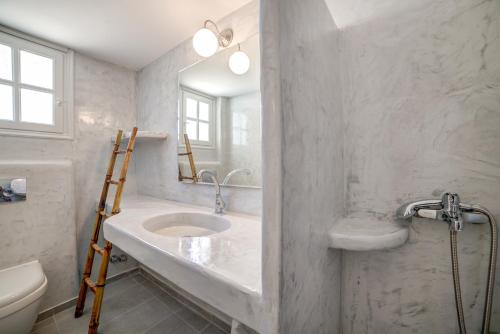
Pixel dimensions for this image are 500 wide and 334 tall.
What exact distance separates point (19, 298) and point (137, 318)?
0.66 metres

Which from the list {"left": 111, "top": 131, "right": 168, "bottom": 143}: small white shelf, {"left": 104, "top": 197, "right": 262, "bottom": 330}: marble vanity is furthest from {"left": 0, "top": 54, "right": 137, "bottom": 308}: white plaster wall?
{"left": 104, "top": 197, "right": 262, "bottom": 330}: marble vanity

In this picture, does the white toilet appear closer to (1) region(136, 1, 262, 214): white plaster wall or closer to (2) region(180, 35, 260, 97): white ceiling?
(1) region(136, 1, 262, 214): white plaster wall

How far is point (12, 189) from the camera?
122cm

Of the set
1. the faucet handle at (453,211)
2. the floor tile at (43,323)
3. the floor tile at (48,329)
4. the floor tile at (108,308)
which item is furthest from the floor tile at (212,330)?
the faucet handle at (453,211)

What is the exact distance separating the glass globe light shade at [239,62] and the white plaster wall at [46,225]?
1.44 m

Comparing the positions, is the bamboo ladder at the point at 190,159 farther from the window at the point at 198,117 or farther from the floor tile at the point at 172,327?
the floor tile at the point at 172,327

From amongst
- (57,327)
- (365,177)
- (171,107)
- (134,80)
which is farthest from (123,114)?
(365,177)

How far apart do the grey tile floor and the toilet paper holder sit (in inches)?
34.0

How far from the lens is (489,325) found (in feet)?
1.89

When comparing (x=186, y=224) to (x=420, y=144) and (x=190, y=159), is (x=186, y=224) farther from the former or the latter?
(x=420, y=144)

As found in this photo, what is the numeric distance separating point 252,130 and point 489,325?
3.68ft

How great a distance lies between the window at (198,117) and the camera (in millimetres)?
1289

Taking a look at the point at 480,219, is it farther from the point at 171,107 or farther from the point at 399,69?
the point at 171,107

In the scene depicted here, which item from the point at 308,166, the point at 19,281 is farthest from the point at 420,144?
the point at 19,281
